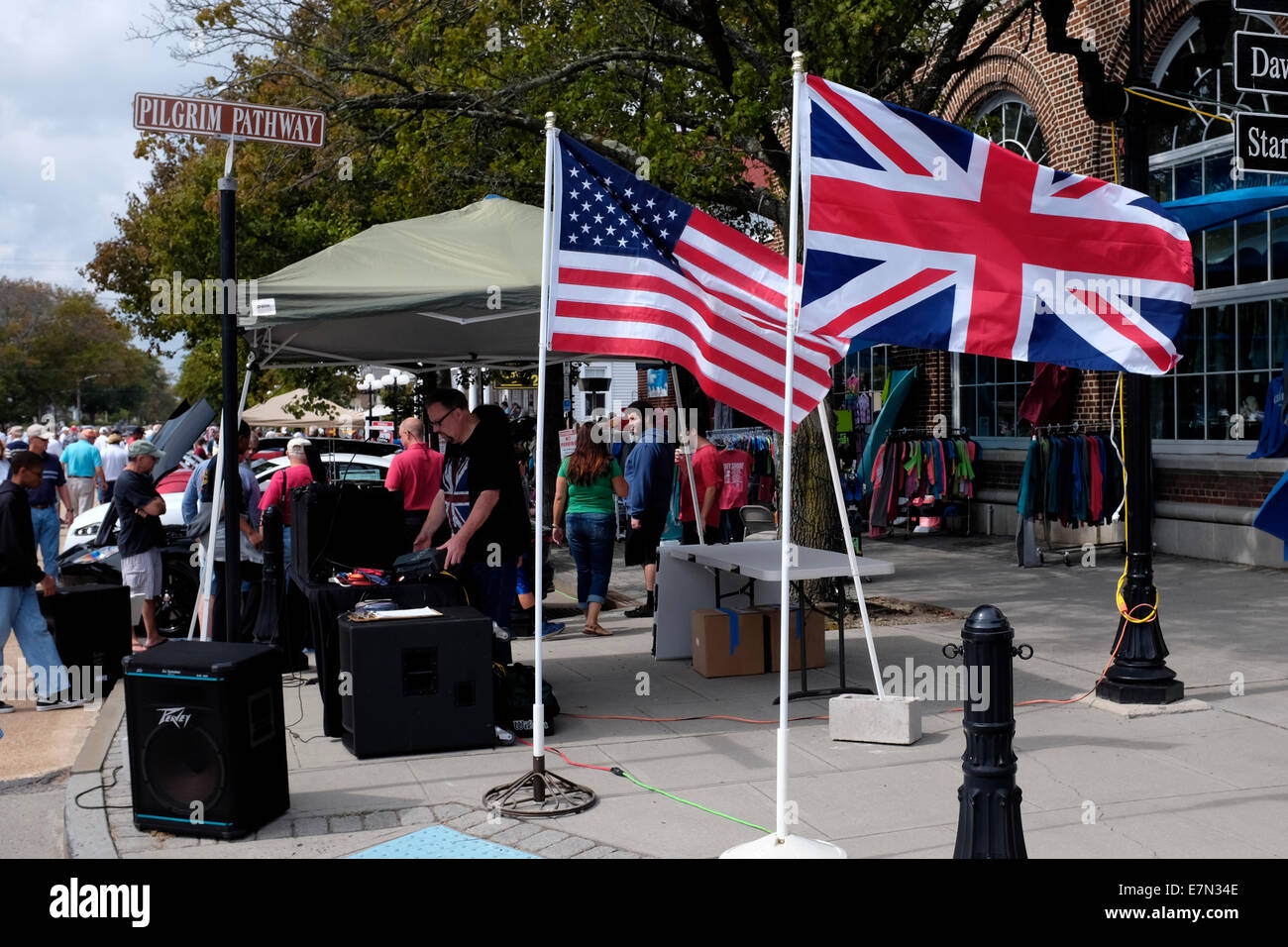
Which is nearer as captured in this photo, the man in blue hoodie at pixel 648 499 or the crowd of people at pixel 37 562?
the crowd of people at pixel 37 562

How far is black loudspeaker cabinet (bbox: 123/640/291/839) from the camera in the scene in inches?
214

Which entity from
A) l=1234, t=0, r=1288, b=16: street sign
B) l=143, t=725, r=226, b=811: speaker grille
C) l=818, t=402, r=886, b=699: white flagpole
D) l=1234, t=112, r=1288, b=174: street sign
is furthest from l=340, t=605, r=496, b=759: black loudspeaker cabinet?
l=1234, t=0, r=1288, b=16: street sign

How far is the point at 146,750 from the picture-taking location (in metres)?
5.58

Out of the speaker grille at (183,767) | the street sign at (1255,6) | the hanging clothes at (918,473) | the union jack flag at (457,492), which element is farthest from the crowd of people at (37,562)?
the hanging clothes at (918,473)

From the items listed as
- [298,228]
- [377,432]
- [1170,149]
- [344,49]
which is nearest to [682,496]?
[344,49]

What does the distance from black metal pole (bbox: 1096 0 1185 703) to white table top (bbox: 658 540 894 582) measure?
5.03 feet

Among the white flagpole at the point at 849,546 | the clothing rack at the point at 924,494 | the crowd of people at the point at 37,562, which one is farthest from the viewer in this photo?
the clothing rack at the point at 924,494

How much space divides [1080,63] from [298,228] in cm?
1698

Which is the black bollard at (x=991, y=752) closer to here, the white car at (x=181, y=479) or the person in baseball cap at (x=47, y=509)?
the person in baseball cap at (x=47, y=509)

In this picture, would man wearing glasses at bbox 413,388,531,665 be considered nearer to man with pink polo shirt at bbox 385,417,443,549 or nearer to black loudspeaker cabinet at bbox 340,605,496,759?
black loudspeaker cabinet at bbox 340,605,496,759

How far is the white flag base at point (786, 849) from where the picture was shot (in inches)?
174

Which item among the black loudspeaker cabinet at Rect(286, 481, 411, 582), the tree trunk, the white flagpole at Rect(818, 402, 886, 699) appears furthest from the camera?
the tree trunk

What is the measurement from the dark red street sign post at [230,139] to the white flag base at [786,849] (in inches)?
128
